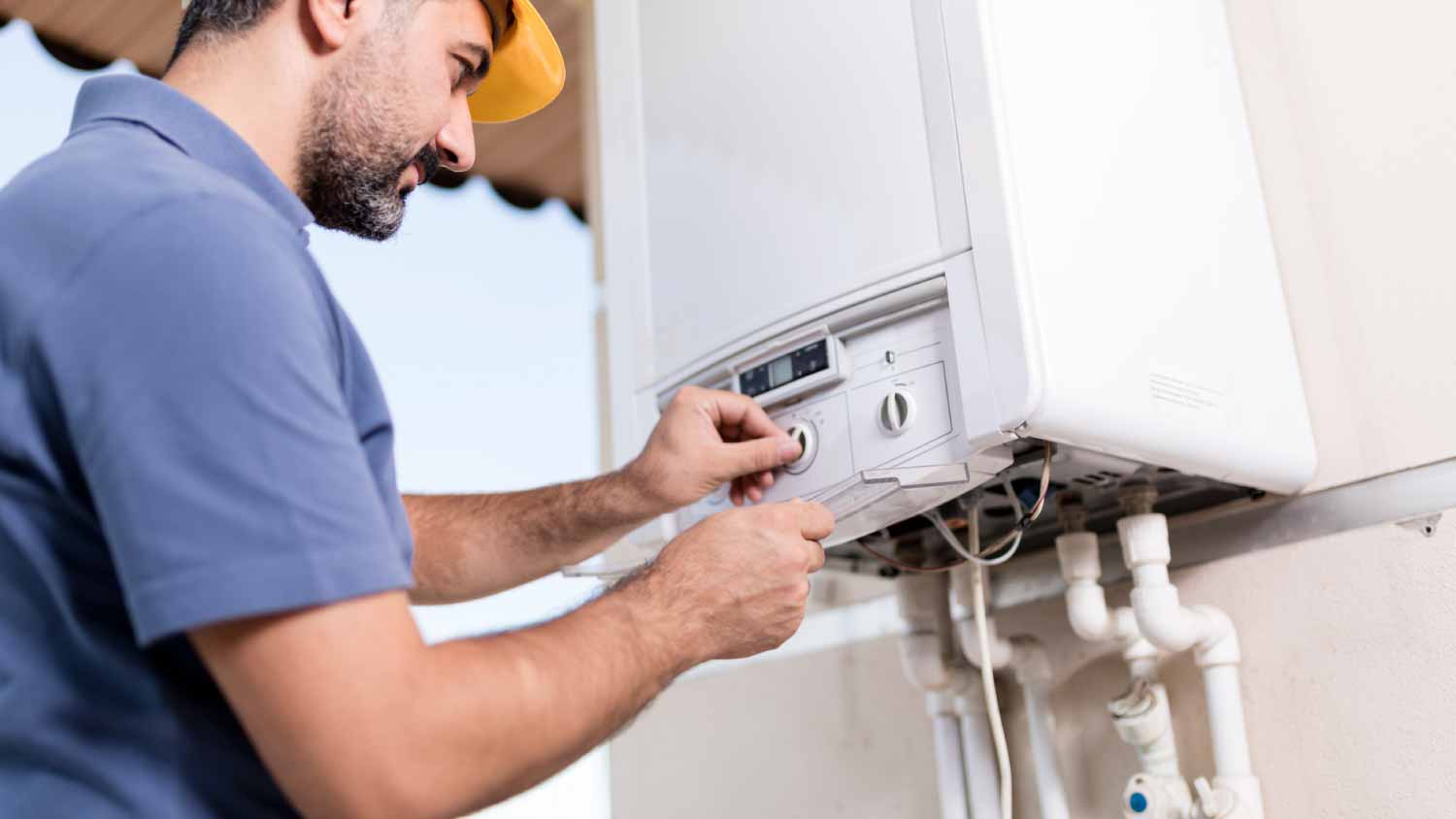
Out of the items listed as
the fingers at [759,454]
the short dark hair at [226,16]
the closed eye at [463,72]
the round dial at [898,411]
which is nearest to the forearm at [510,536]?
the fingers at [759,454]

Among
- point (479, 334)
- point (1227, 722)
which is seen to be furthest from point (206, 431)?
point (479, 334)

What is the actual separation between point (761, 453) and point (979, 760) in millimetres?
406

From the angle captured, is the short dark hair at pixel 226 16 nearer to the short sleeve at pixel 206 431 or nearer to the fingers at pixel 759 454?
the short sleeve at pixel 206 431

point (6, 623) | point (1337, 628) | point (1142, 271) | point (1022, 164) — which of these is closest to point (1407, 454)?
point (1337, 628)

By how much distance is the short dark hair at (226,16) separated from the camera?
91 centimetres

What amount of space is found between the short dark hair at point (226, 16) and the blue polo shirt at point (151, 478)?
0.24 meters

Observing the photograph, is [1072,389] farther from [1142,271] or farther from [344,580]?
[344,580]

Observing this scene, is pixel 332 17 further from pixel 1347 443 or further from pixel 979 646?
pixel 1347 443

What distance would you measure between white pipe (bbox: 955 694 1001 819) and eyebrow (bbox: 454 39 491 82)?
2.44 ft

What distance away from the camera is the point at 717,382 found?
121 cm

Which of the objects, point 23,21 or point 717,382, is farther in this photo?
point 23,21

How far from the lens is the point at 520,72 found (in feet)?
4.04

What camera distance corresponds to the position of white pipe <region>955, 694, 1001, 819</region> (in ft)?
4.10

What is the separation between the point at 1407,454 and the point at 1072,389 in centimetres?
37
